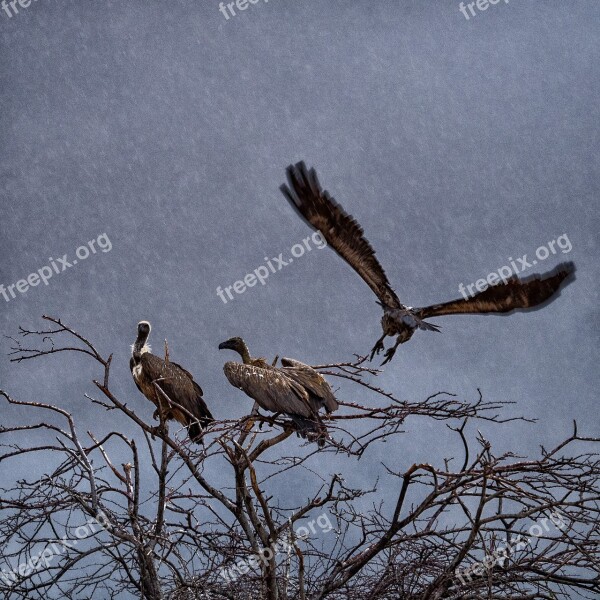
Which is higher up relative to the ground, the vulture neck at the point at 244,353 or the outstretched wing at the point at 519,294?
the vulture neck at the point at 244,353

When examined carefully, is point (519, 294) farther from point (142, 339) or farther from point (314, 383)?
point (142, 339)

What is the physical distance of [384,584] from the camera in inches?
287

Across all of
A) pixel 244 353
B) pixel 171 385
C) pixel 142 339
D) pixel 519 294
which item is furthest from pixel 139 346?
pixel 519 294

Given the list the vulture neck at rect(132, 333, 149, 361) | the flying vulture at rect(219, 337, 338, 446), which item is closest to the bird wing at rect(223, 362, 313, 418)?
the flying vulture at rect(219, 337, 338, 446)

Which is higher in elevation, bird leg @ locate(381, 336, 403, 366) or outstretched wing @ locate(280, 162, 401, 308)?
outstretched wing @ locate(280, 162, 401, 308)

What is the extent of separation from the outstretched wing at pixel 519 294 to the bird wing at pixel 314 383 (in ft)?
8.95

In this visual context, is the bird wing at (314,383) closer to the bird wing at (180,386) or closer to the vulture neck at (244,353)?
the vulture neck at (244,353)

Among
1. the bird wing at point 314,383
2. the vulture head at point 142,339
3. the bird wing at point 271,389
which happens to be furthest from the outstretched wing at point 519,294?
the vulture head at point 142,339

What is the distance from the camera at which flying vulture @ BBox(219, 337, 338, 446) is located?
784cm

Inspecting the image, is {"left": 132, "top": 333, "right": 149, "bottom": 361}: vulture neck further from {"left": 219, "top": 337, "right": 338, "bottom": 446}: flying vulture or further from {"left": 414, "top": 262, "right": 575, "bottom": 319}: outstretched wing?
{"left": 414, "top": 262, "right": 575, "bottom": 319}: outstretched wing

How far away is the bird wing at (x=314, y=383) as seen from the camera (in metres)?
8.09

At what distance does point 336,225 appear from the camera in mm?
10125

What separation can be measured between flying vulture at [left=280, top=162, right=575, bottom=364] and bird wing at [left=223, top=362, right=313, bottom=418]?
2318 mm

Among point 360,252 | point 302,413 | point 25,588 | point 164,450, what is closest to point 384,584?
point 302,413
